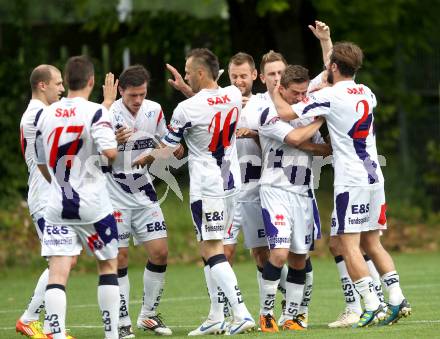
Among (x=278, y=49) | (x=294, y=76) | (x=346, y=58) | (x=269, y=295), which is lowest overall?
(x=269, y=295)

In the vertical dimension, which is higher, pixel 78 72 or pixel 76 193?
pixel 78 72

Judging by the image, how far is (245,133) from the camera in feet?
36.6

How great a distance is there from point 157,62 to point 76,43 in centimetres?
172

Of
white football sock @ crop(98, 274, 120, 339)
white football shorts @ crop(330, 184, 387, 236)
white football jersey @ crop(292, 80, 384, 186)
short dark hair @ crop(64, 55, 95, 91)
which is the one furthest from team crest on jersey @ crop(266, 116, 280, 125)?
white football sock @ crop(98, 274, 120, 339)

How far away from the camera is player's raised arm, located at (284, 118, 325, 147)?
1066cm

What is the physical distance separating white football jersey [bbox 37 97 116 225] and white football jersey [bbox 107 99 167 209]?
1852mm

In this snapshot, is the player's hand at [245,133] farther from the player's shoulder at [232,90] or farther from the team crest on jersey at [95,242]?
the team crest on jersey at [95,242]

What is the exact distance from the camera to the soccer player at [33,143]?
1069 centimetres

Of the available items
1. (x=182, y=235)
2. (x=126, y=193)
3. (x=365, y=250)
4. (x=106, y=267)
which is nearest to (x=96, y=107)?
(x=106, y=267)

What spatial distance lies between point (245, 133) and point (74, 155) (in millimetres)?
2262

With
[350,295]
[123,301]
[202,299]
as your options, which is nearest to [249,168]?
[350,295]

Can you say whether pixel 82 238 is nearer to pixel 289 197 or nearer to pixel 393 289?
pixel 289 197

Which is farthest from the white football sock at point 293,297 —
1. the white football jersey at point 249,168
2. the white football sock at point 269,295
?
the white football jersey at point 249,168

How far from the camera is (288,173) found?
10930mm
